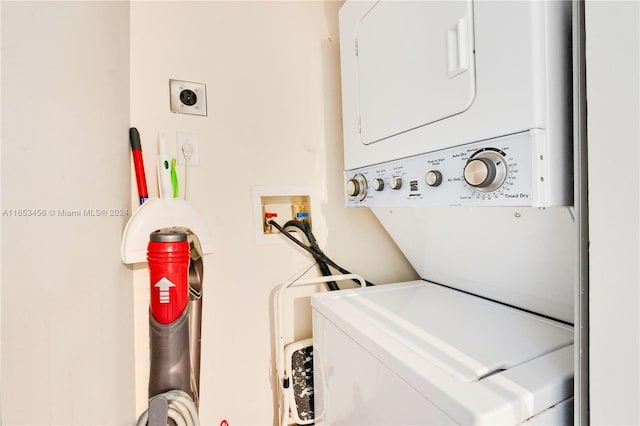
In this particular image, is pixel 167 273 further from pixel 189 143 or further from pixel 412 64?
pixel 412 64

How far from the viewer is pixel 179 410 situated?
1.12 metres

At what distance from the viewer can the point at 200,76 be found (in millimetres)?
1495

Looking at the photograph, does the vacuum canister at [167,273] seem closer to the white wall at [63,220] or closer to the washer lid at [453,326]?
the white wall at [63,220]

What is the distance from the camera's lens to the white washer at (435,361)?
2.34 feet

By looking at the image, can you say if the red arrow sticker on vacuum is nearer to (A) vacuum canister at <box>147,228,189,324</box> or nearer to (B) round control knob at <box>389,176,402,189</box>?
(A) vacuum canister at <box>147,228,189,324</box>

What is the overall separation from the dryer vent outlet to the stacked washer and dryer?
70 centimetres

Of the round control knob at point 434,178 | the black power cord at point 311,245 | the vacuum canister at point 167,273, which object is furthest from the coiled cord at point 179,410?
the round control knob at point 434,178

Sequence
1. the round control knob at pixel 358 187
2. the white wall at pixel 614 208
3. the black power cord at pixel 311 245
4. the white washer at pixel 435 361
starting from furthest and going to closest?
the black power cord at pixel 311 245
the round control knob at pixel 358 187
the white washer at pixel 435 361
the white wall at pixel 614 208

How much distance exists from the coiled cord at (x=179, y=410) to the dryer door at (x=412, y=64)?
4.10 ft

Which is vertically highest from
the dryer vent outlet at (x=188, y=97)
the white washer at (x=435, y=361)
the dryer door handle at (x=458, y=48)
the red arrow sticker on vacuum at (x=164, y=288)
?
the dryer vent outlet at (x=188, y=97)

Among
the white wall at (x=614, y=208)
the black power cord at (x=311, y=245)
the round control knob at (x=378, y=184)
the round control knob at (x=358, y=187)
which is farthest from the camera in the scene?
the black power cord at (x=311, y=245)

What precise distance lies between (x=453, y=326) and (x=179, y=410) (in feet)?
3.44

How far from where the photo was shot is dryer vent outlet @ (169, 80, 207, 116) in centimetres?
144

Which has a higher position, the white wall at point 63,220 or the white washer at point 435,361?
the white wall at point 63,220
